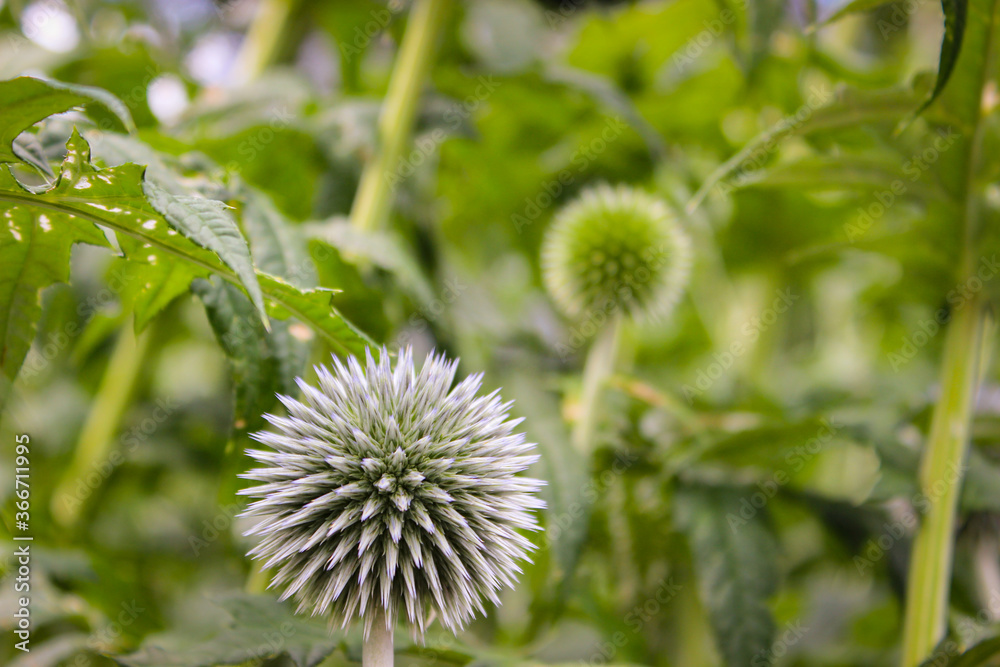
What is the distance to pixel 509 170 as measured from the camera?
1.40 meters

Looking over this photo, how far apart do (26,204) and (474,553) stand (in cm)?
50

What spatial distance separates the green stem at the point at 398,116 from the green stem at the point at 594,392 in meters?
0.41

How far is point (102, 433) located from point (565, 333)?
0.95m

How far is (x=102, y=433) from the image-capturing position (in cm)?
120

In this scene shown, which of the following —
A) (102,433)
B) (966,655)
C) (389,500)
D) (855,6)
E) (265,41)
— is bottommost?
(966,655)

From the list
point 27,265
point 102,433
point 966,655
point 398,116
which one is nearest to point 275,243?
point 27,265

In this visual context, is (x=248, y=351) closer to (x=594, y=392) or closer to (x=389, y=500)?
(x=389, y=500)

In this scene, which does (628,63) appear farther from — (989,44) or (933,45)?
(933,45)

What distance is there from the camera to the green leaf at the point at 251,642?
2.11 feet

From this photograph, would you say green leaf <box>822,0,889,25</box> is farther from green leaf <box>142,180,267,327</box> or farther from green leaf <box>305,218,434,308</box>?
green leaf <box>142,180,267,327</box>

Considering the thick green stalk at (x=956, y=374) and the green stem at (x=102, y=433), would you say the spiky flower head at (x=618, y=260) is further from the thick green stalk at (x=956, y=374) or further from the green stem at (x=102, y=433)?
the green stem at (x=102, y=433)

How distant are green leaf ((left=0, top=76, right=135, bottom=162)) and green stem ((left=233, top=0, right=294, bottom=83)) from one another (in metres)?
0.90

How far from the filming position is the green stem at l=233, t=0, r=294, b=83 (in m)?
1.44

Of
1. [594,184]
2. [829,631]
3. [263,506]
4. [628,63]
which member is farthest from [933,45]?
[263,506]
